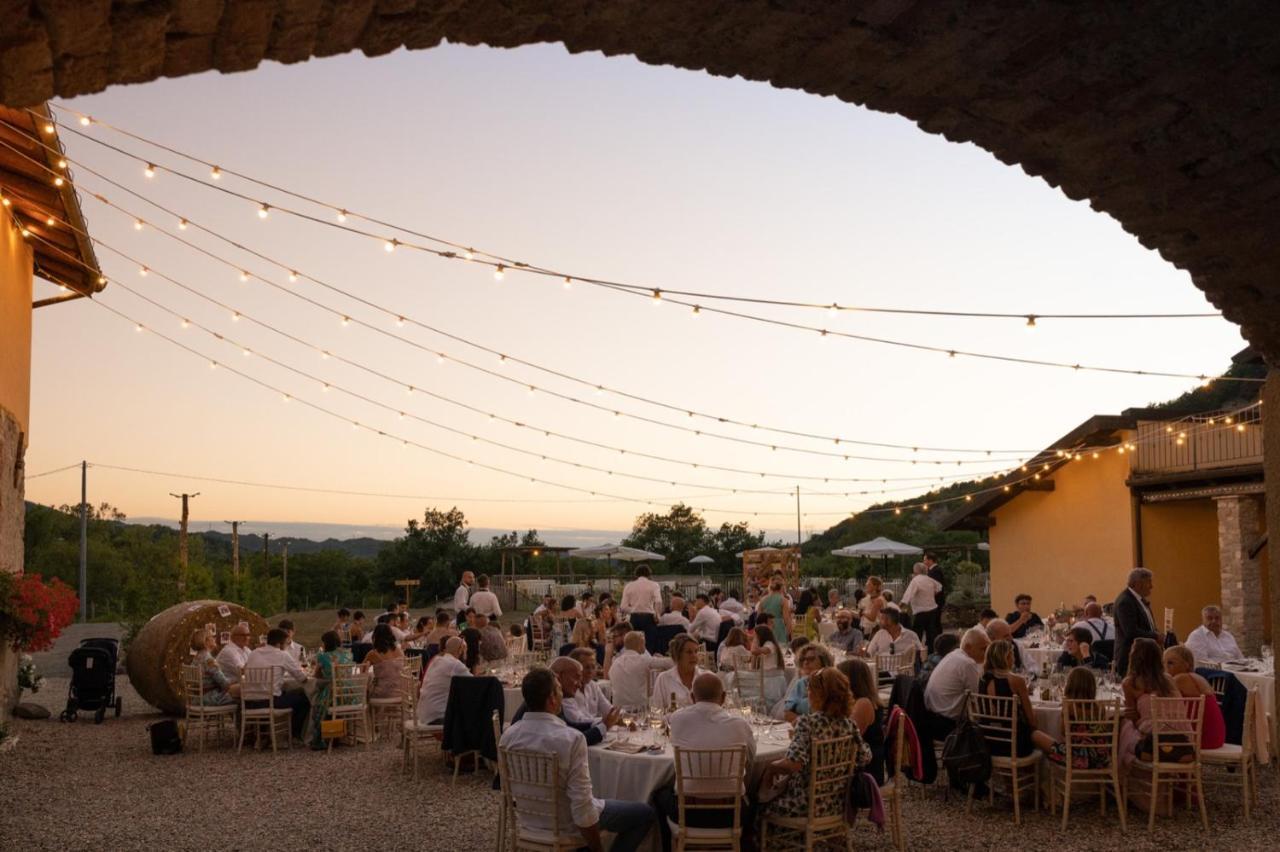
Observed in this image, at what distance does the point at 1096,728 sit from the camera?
7.16 m

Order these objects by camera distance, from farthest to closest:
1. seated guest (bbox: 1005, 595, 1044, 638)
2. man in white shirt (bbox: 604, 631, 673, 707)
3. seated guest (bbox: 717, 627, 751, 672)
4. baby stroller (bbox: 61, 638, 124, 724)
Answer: seated guest (bbox: 1005, 595, 1044, 638)
baby stroller (bbox: 61, 638, 124, 724)
seated guest (bbox: 717, 627, 751, 672)
man in white shirt (bbox: 604, 631, 673, 707)

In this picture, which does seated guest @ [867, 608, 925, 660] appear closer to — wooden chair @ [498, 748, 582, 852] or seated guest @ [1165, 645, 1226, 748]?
seated guest @ [1165, 645, 1226, 748]

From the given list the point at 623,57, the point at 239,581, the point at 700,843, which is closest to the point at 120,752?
the point at 700,843

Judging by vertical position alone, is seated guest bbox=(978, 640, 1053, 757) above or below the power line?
below

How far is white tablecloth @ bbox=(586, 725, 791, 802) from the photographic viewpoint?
6.04m

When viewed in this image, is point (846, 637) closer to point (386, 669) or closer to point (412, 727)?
point (386, 669)

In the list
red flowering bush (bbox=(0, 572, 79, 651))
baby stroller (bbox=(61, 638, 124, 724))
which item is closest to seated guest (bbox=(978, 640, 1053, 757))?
red flowering bush (bbox=(0, 572, 79, 651))

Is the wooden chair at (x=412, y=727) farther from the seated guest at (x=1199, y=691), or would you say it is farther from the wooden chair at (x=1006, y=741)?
the seated guest at (x=1199, y=691)

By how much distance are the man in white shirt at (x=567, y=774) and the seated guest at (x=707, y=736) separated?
0.27 meters

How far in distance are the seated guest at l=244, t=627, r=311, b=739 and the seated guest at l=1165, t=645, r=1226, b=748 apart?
7.88 meters

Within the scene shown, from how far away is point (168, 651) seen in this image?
11945 millimetres

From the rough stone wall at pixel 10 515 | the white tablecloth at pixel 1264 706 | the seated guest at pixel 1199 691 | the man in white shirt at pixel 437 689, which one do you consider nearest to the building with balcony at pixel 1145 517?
the white tablecloth at pixel 1264 706

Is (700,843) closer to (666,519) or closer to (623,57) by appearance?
(623,57)

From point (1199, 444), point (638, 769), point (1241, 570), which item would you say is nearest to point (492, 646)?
point (638, 769)
